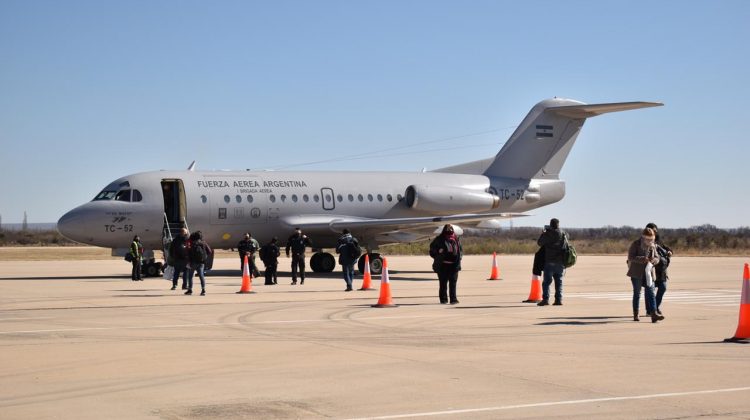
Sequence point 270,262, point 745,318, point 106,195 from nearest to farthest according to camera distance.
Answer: point 745,318, point 270,262, point 106,195

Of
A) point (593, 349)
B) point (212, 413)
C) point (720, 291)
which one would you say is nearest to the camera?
point (212, 413)

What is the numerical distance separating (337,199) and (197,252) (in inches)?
490

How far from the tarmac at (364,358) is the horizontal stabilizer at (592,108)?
12.8 metres

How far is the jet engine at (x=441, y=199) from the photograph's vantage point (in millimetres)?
35688

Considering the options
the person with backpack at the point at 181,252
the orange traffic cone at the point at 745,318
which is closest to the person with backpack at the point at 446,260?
the person with backpack at the point at 181,252

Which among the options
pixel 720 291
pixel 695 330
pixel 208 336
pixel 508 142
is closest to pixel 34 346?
pixel 208 336

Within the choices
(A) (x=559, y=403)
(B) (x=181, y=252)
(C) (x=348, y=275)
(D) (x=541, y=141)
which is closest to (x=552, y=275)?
(C) (x=348, y=275)

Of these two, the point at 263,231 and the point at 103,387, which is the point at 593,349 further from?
the point at 263,231

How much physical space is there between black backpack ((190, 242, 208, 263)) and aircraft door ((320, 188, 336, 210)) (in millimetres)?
11827

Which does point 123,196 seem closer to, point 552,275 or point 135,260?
point 135,260

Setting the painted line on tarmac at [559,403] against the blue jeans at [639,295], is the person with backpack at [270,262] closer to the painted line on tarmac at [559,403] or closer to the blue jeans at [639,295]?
the blue jeans at [639,295]

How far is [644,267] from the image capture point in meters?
16.4

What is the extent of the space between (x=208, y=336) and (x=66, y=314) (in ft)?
15.4

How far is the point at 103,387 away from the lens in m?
9.79
